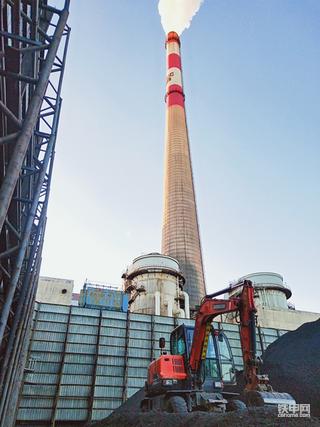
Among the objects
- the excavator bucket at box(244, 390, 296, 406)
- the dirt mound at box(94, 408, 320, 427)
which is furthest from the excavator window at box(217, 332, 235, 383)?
the dirt mound at box(94, 408, 320, 427)

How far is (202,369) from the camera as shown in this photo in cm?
793

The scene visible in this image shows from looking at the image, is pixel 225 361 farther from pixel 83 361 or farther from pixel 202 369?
pixel 83 361

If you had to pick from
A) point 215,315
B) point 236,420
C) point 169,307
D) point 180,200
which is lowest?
point 236,420

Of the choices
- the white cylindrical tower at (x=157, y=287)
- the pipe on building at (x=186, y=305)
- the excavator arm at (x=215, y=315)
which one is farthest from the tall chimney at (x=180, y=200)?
the excavator arm at (x=215, y=315)

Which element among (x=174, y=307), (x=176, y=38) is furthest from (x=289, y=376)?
(x=176, y=38)

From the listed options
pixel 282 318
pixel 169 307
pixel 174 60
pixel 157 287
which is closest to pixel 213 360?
pixel 169 307

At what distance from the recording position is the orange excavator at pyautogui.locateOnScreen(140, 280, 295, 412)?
22.3 ft

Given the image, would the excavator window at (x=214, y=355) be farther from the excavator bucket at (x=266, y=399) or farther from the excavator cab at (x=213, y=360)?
the excavator bucket at (x=266, y=399)

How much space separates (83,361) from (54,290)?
8760 millimetres

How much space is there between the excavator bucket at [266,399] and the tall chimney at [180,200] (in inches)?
993

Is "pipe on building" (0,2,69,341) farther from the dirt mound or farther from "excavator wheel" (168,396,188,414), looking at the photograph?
"excavator wheel" (168,396,188,414)

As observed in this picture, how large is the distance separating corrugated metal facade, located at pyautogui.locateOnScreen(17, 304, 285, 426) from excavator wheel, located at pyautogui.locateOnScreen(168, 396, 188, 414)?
30.5 feet

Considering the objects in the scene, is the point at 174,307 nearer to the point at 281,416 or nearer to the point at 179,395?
the point at 179,395

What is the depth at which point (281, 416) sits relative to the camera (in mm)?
4938
